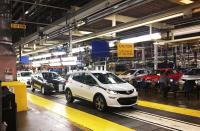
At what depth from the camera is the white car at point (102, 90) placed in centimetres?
940

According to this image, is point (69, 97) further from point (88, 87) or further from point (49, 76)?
point (49, 76)

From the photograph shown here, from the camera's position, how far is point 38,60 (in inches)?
1432

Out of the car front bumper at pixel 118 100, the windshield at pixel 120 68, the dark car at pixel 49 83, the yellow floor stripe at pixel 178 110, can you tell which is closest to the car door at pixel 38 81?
the dark car at pixel 49 83

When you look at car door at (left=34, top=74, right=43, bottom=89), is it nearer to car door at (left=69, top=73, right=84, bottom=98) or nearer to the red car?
car door at (left=69, top=73, right=84, bottom=98)

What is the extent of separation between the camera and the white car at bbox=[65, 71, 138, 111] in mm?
9398

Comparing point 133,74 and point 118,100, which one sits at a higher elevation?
point 133,74

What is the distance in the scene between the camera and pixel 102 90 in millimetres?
9609

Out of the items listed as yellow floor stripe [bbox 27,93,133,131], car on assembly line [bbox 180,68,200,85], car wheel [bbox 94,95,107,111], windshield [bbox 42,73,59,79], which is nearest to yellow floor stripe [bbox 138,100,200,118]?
car wheel [bbox 94,95,107,111]

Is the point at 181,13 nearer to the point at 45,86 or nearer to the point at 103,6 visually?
the point at 103,6

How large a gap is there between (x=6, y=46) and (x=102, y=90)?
4.28 metres

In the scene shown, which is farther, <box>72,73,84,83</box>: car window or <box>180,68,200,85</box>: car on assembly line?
<box>180,68,200,85</box>: car on assembly line

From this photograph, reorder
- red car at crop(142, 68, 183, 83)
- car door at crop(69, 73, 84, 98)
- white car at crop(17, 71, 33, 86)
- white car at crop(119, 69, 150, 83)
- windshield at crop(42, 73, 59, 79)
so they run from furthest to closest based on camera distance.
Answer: white car at crop(17, 71, 33, 86)
white car at crop(119, 69, 150, 83)
windshield at crop(42, 73, 59, 79)
red car at crop(142, 68, 183, 83)
car door at crop(69, 73, 84, 98)

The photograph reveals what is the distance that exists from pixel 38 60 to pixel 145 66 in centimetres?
1859

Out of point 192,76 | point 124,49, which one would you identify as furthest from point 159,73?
point 192,76
